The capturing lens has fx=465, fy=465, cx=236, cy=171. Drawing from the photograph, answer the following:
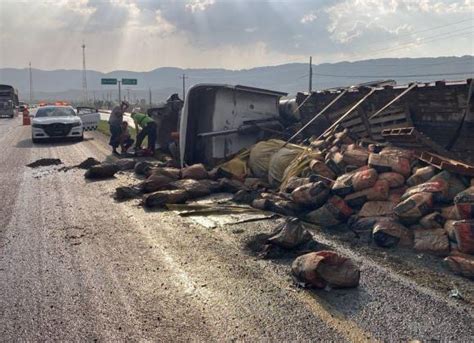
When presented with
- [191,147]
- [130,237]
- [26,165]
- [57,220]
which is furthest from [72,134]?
[130,237]

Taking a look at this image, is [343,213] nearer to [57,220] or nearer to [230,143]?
[57,220]

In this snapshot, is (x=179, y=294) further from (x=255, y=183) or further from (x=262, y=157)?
(x=262, y=157)

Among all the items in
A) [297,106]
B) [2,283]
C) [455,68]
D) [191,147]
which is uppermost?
[455,68]

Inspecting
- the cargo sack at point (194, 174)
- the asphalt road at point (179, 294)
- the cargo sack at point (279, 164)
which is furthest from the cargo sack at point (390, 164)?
the cargo sack at point (194, 174)

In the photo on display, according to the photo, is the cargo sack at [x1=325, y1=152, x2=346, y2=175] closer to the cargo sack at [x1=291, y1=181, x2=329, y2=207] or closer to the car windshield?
the cargo sack at [x1=291, y1=181, x2=329, y2=207]

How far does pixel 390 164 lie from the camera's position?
6988mm

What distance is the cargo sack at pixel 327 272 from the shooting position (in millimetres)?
4316

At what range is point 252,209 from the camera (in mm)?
7352

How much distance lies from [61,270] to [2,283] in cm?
56

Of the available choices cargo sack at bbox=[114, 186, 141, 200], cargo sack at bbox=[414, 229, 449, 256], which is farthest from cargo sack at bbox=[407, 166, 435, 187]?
cargo sack at bbox=[114, 186, 141, 200]

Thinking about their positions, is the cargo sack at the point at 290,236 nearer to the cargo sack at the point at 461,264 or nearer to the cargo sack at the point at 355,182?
the cargo sack at the point at 461,264

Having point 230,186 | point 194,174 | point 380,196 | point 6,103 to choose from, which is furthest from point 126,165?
point 6,103

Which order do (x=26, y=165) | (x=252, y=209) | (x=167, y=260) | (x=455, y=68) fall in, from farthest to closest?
(x=455, y=68) < (x=26, y=165) < (x=252, y=209) < (x=167, y=260)

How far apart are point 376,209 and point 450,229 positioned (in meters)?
1.17
